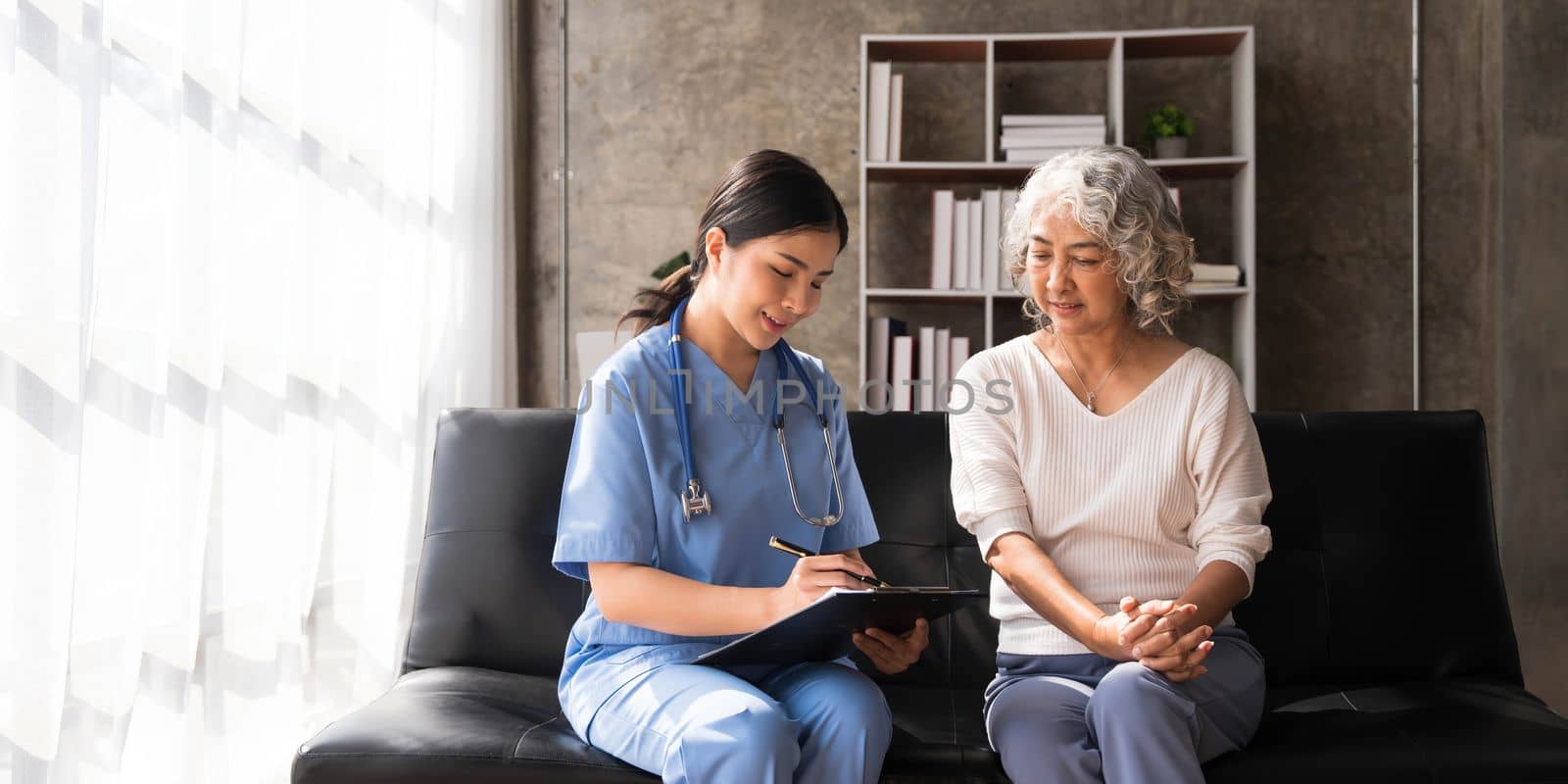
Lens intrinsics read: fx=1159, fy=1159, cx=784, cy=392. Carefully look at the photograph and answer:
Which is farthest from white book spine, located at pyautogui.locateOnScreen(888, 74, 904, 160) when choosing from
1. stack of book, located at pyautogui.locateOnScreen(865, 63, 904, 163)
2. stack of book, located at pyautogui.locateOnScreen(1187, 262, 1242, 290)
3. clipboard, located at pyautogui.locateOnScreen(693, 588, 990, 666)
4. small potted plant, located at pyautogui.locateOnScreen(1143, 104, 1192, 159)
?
clipboard, located at pyautogui.locateOnScreen(693, 588, 990, 666)

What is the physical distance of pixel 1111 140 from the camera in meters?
3.69

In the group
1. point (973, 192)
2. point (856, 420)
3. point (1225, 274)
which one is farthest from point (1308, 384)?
point (856, 420)

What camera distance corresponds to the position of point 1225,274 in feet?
11.6

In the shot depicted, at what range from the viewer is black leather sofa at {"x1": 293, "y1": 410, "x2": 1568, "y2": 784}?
190 cm

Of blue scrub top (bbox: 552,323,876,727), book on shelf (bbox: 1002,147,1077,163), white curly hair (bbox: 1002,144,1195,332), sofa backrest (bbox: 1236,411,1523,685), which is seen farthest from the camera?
book on shelf (bbox: 1002,147,1077,163)

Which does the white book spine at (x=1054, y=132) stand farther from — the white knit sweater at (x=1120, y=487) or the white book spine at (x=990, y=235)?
the white knit sweater at (x=1120, y=487)

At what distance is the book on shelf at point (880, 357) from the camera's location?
371cm

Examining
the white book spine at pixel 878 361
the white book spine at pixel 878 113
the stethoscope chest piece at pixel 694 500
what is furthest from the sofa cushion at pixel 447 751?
the white book spine at pixel 878 113

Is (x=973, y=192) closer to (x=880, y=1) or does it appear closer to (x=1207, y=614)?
(x=880, y=1)

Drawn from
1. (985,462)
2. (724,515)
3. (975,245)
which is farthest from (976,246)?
(724,515)

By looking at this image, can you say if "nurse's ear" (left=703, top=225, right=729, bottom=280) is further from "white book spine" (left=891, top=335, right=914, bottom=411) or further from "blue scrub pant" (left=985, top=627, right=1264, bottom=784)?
"white book spine" (left=891, top=335, right=914, bottom=411)

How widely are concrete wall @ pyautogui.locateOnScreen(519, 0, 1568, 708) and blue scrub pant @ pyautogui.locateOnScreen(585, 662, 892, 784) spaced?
2.48 meters

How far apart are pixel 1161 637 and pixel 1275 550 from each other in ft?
2.13

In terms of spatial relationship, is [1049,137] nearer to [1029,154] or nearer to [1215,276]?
[1029,154]
